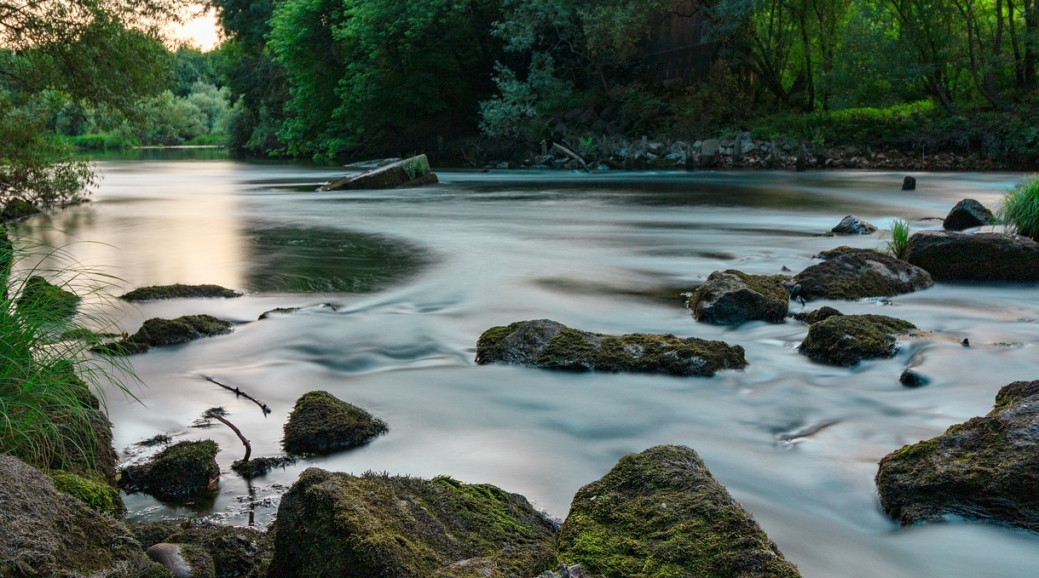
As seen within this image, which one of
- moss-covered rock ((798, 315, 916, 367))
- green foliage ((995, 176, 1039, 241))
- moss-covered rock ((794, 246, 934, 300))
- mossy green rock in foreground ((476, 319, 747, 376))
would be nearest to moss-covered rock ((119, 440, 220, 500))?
mossy green rock in foreground ((476, 319, 747, 376))

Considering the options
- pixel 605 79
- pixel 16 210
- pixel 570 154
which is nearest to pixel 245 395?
pixel 16 210

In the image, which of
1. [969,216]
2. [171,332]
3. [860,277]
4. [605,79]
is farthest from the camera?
[605,79]

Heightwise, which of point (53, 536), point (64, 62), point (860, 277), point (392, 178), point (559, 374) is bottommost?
point (559, 374)

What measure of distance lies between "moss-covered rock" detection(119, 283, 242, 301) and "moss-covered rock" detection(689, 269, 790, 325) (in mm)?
5471

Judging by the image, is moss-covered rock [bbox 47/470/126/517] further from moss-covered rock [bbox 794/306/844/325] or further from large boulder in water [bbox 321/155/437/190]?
large boulder in water [bbox 321/155/437/190]

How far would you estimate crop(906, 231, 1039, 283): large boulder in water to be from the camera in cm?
1012

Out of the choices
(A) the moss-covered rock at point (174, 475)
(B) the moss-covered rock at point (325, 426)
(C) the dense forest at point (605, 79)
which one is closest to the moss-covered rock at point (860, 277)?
(B) the moss-covered rock at point (325, 426)

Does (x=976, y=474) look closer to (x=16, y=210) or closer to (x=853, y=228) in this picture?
(x=853, y=228)

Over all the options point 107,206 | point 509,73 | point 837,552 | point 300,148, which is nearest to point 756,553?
point 837,552

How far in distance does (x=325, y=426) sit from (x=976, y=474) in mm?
3497

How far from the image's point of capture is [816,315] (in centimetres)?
796

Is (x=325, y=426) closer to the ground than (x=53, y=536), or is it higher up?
closer to the ground

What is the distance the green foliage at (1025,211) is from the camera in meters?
11.8

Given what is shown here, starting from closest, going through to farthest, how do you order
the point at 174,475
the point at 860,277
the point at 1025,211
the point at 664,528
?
the point at 664,528 < the point at 174,475 < the point at 860,277 < the point at 1025,211
